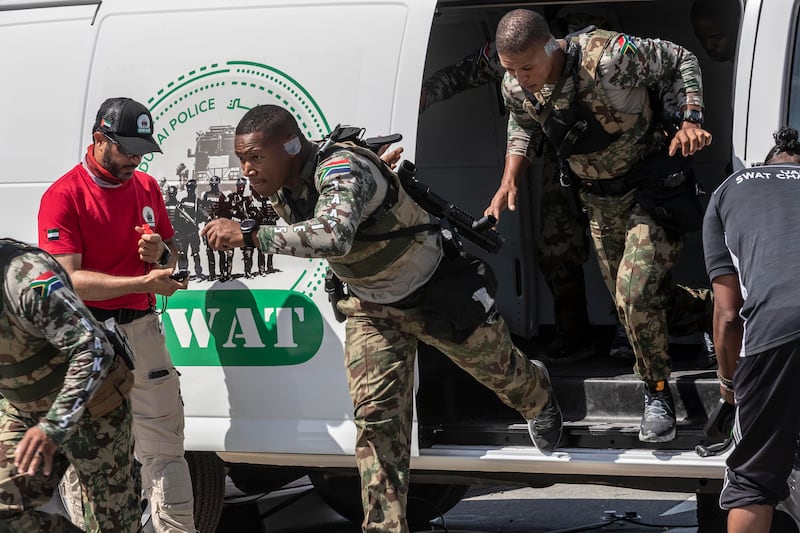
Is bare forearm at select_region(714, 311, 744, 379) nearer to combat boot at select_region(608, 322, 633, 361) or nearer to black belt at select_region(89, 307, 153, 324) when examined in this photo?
combat boot at select_region(608, 322, 633, 361)

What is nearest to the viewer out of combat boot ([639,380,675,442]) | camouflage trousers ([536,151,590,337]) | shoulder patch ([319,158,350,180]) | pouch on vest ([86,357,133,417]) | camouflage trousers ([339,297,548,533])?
pouch on vest ([86,357,133,417])

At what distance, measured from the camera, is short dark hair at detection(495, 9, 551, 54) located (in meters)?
4.35

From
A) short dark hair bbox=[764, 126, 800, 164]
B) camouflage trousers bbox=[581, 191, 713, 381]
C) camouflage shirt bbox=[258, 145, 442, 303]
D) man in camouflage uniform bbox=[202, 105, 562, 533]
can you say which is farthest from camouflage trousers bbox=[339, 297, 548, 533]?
short dark hair bbox=[764, 126, 800, 164]

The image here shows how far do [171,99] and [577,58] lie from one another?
5.04ft

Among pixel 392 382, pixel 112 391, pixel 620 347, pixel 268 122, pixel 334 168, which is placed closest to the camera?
pixel 112 391

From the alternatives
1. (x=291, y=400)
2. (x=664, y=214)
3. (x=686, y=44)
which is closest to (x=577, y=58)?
(x=664, y=214)

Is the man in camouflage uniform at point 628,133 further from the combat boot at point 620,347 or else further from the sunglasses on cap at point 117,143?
the sunglasses on cap at point 117,143

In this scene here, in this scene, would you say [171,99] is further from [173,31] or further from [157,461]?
[157,461]

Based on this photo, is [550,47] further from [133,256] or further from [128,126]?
[133,256]

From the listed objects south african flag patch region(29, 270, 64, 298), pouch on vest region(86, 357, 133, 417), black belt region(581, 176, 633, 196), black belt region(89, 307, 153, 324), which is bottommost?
pouch on vest region(86, 357, 133, 417)

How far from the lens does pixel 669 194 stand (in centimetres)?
454

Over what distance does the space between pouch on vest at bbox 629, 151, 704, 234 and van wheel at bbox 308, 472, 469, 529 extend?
167cm

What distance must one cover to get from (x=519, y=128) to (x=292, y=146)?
3.46 feet

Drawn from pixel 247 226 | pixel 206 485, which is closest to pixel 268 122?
pixel 247 226
